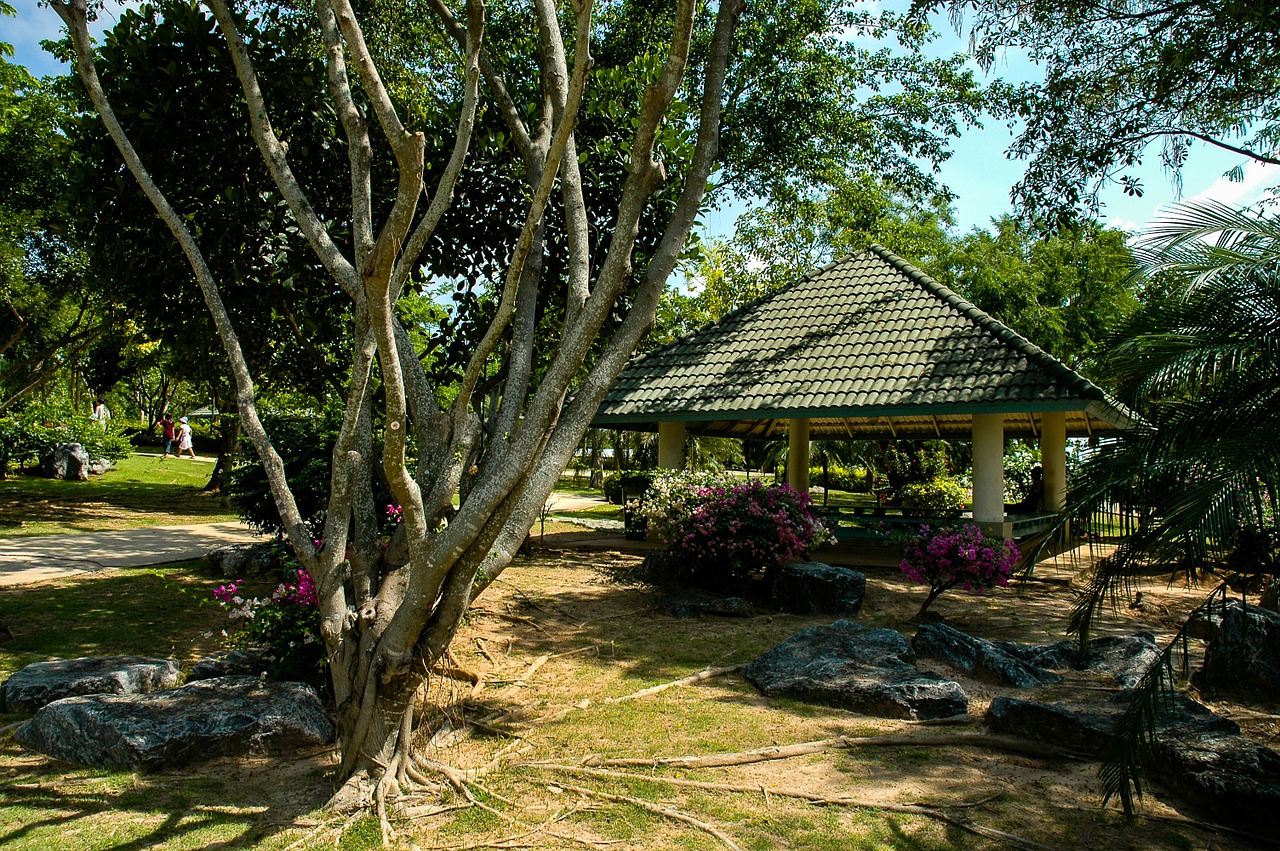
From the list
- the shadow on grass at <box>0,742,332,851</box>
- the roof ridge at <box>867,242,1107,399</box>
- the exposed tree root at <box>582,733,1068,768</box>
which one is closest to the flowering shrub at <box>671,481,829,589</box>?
the roof ridge at <box>867,242,1107,399</box>

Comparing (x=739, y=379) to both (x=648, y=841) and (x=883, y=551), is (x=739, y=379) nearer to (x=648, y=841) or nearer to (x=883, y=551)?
(x=883, y=551)

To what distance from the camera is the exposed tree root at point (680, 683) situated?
21.0ft

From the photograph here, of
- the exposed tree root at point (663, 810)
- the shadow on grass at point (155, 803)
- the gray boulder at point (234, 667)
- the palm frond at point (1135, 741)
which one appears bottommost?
the shadow on grass at point (155, 803)

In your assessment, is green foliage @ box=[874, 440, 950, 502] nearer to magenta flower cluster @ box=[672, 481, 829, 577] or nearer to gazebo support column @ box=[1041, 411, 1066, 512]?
gazebo support column @ box=[1041, 411, 1066, 512]

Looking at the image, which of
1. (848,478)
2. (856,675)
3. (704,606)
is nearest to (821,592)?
(704,606)

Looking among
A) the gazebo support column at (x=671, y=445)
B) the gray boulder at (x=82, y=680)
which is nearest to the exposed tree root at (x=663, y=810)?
the gray boulder at (x=82, y=680)

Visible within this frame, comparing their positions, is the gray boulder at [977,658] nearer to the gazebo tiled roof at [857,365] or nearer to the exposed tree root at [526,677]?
the exposed tree root at [526,677]

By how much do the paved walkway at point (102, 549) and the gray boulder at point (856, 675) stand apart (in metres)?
7.72

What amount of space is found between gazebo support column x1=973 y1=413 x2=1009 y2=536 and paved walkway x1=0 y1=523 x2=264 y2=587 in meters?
9.92

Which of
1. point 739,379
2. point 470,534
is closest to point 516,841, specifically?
point 470,534

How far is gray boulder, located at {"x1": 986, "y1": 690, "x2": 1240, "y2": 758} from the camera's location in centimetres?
483

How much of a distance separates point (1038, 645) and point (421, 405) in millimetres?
6339

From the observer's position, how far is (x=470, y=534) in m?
4.15

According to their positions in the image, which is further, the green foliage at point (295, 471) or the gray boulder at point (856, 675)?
the green foliage at point (295, 471)
